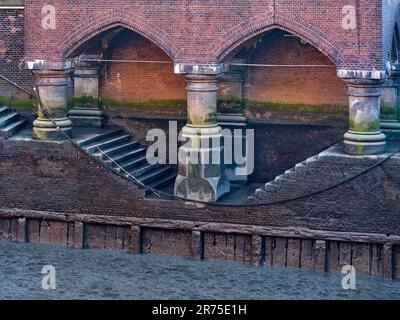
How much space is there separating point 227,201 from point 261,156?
8.12 ft

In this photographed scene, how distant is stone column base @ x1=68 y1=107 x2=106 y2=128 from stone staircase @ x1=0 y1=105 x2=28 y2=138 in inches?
53.2

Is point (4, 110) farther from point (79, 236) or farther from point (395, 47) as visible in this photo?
point (395, 47)

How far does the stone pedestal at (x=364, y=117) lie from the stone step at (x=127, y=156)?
558 centimetres

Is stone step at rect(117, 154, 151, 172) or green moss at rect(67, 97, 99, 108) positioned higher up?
green moss at rect(67, 97, 99, 108)

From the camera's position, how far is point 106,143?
24.4 meters

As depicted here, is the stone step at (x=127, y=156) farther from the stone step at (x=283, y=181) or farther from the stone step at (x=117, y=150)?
the stone step at (x=283, y=181)

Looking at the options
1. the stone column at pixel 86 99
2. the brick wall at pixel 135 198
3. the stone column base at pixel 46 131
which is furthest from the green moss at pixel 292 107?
the stone column base at pixel 46 131

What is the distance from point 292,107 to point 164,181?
361 centimetres

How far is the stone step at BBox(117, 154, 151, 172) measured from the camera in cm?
2408

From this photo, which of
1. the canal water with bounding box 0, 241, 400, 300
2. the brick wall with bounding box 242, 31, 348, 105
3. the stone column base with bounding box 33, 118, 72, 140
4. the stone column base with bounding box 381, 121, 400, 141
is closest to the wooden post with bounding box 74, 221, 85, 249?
the canal water with bounding box 0, 241, 400, 300

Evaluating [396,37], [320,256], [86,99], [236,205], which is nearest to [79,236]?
[236,205]

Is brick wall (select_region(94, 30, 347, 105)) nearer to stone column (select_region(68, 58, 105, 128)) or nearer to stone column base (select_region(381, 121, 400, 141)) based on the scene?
stone column (select_region(68, 58, 105, 128))

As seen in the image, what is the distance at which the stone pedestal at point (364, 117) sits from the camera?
2161cm

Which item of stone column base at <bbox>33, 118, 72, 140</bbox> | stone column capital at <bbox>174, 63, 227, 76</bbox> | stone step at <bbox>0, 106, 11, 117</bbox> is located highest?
stone column capital at <bbox>174, 63, 227, 76</bbox>
